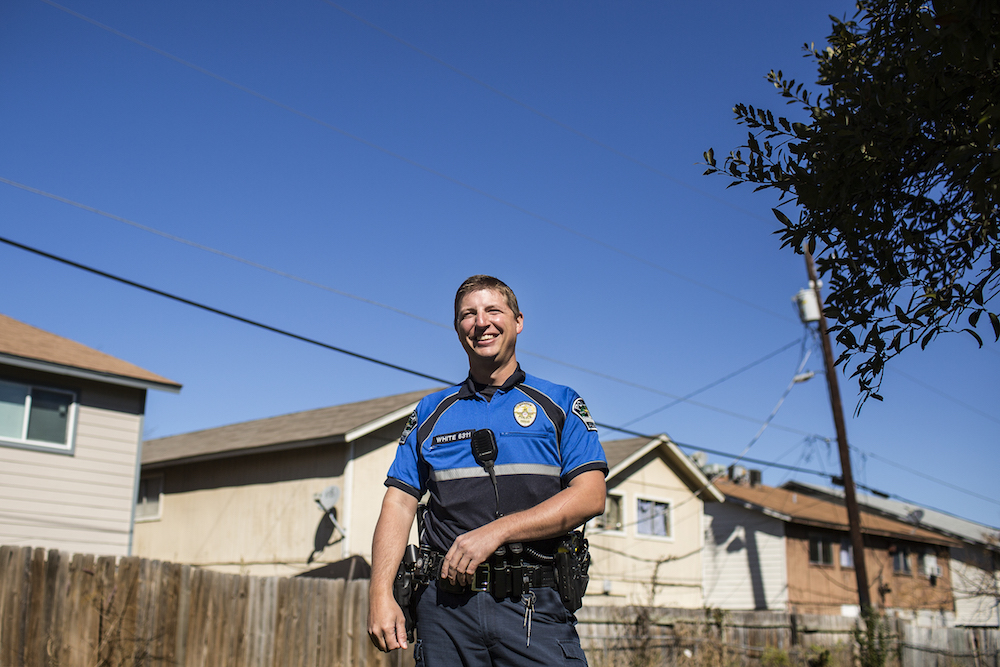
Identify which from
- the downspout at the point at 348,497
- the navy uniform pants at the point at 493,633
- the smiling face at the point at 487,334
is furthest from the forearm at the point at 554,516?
the downspout at the point at 348,497

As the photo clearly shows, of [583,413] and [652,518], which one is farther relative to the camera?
[652,518]

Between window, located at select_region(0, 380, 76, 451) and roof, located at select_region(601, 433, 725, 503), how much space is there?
44.6ft

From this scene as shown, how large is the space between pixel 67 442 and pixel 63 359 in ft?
4.55

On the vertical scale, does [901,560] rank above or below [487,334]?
above

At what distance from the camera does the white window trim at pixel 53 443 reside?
13.8m

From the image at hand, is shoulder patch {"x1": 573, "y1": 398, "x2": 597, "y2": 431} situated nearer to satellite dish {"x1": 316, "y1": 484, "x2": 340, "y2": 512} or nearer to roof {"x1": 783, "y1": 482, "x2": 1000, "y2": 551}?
satellite dish {"x1": 316, "y1": 484, "x2": 340, "y2": 512}

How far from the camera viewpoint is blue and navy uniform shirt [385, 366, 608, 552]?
317 centimetres

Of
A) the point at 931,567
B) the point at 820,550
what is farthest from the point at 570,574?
the point at 931,567

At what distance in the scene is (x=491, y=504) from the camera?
315 centimetres

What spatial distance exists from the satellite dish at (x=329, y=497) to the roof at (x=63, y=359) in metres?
3.98

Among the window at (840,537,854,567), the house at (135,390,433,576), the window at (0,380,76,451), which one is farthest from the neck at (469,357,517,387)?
the window at (840,537,854,567)

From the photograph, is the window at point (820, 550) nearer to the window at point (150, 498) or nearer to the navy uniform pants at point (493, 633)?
the window at point (150, 498)

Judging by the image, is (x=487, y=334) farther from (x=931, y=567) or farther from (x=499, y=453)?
(x=931, y=567)

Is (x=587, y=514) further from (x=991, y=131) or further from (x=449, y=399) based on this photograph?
(x=991, y=131)
